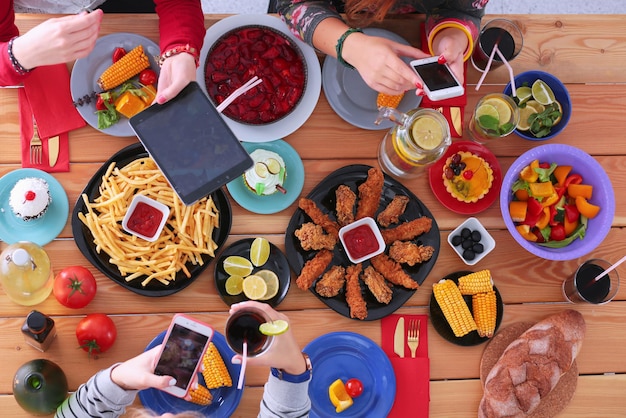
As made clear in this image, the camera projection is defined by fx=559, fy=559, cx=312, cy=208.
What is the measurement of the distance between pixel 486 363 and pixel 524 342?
0.16 meters

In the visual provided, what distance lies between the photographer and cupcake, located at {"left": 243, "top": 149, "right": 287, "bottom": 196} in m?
2.05

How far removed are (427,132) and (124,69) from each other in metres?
1.16

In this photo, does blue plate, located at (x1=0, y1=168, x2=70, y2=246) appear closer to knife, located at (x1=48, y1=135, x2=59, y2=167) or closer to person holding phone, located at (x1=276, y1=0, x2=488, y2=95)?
knife, located at (x1=48, y1=135, x2=59, y2=167)

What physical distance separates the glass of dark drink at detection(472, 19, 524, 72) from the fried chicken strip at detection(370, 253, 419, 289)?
90 centimetres

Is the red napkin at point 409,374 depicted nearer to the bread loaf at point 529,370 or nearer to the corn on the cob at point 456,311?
the corn on the cob at point 456,311

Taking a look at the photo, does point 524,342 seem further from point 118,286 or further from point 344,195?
point 118,286

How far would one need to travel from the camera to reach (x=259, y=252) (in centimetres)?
209

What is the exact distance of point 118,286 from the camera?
81.7 inches

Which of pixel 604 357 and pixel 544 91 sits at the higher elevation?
pixel 544 91

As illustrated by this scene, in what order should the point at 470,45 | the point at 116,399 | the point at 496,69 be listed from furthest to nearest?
1. the point at 496,69
2. the point at 470,45
3. the point at 116,399

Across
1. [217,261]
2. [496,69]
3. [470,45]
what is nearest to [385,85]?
[470,45]

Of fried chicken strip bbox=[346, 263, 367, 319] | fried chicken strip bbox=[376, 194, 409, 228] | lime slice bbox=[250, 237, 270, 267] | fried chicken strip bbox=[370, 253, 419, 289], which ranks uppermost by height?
fried chicken strip bbox=[376, 194, 409, 228]

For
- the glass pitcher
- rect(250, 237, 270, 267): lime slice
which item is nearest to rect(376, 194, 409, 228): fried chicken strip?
the glass pitcher

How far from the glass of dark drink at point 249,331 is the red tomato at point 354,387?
1.67 ft
